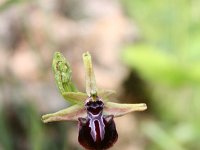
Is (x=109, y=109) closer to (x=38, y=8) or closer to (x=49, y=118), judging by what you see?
(x=49, y=118)

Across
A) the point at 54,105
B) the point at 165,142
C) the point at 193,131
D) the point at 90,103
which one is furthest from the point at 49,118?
the point at 54,105

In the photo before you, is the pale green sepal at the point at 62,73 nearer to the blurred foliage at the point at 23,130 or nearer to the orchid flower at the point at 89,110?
the orchid flower at the point at 89,110

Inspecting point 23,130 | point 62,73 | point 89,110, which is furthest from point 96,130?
point 23,130

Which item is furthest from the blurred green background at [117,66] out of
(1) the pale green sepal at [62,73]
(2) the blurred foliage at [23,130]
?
(1) the pale green sepal at [62,73]

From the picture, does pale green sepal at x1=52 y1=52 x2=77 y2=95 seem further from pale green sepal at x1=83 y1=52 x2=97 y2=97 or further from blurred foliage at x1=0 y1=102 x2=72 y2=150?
blurred foliage at x1=0 y1=102 x2=72 y2=150

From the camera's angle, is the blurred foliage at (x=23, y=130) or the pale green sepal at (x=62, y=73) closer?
the pale green sepal at (x=62, y=73)

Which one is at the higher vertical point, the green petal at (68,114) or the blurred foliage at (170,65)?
the blurred foliage at (170,65)
